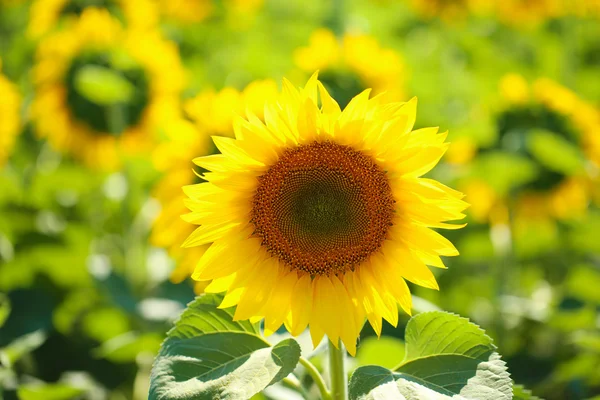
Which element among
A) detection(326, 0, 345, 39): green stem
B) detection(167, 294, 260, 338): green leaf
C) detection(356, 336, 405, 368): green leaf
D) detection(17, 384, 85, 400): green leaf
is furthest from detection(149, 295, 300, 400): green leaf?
detection(326, 0, 345, 39): green stem

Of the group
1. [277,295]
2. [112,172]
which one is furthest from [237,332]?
[112,172]

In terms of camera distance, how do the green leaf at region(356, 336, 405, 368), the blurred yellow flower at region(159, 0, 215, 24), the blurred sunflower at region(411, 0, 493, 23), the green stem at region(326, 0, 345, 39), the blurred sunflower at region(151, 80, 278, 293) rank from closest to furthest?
the green leaf at region(356, 336, 405, 368) < the blurred sunflower at region(151, 80, 278, 293) < the green stem at region(326, 0, 345, 39) < the blurred sunflower at region(411, 0, 493, 23) < the blurred yellow flower at region(159, 0, 215, 24)

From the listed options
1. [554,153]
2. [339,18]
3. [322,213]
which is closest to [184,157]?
[322,213]

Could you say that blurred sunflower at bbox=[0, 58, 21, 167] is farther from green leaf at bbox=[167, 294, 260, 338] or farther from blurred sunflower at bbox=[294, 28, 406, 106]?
green leaf at bbox=[167, 294, 260, 338]

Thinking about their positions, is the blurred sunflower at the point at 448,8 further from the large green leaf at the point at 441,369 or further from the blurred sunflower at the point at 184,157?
the large green leaf at the point at 441,369

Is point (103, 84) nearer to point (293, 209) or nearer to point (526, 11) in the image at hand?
point (293, 209)

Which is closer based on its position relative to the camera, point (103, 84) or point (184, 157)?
point (184, 157)

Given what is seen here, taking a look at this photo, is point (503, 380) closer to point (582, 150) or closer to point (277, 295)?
point (277, 295)

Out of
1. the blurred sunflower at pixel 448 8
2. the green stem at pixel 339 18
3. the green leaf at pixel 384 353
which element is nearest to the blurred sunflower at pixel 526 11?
the blurred sunflower at pixel 448 8
